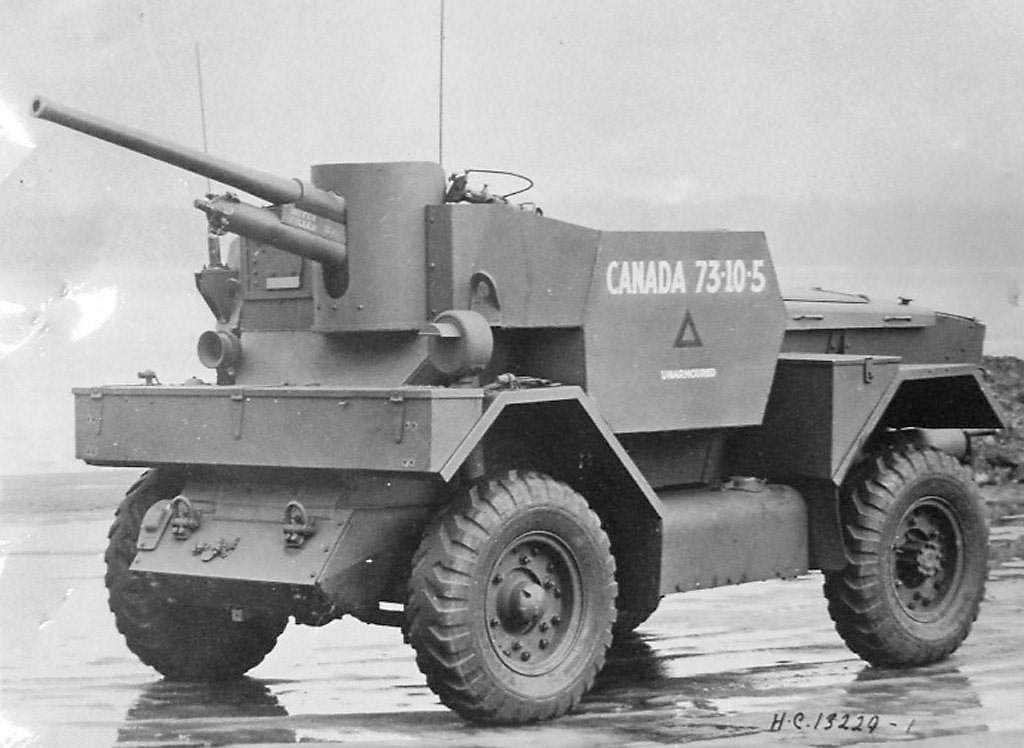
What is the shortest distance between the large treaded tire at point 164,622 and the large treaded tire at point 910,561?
3038 mm

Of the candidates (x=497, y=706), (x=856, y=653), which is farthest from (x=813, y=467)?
(x=497, y=706)

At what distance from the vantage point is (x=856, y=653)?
10359mm

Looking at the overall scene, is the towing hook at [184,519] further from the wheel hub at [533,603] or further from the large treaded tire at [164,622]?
the wheel hub at [533,603]

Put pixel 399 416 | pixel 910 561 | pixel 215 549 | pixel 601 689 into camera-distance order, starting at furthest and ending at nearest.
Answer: pixel 910 561, pixel 601 689, pixel 215 549, pixel 399 416

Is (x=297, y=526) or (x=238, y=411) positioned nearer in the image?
(x=297, y=526)

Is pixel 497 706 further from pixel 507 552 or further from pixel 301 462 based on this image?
pixel 301 462

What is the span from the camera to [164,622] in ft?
31.9

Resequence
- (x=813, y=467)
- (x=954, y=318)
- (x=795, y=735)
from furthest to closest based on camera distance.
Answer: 1. (x=954, y=318)
2. (x=813, y=467)
3. (x=795, y=735)

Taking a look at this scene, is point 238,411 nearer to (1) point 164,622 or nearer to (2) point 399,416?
(2) point 399,416

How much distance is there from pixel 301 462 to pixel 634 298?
194 centimetres

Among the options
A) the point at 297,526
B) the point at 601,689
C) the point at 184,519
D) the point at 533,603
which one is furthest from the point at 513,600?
the point at 184,519

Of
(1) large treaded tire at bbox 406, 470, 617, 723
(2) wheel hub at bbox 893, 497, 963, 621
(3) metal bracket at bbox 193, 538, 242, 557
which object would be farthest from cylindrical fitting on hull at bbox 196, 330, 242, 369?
(2) wheel hub at bbox 893, 497, 963, 621

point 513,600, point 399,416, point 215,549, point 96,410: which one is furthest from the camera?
point 96,410

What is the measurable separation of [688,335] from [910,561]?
1915mm
